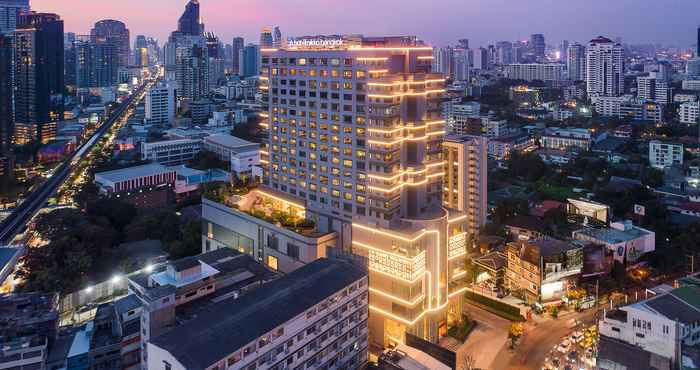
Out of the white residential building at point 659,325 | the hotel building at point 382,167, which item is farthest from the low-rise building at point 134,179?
the white residential building at point 659,325

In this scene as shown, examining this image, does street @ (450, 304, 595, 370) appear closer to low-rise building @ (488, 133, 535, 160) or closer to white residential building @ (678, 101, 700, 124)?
low-rise building @ (488, 133, 535, 160)

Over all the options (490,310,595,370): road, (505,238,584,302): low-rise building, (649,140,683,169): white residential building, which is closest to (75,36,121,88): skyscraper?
(649,140,683,169): white residential building

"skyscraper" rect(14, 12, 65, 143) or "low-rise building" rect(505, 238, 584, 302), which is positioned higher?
"skyscraper" rect(14, 12, 65, 143)

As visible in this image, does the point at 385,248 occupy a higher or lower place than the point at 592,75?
lower

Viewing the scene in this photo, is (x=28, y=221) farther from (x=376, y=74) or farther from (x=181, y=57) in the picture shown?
(x=181, y=57)

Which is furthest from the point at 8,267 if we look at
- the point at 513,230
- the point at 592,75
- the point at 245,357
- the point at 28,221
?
the point at 592,75

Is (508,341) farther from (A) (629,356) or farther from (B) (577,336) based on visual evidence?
(A) (629,356)

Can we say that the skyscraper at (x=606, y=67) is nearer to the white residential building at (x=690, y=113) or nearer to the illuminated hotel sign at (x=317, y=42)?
the white residential building at (x=690, y=113)
